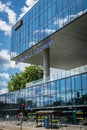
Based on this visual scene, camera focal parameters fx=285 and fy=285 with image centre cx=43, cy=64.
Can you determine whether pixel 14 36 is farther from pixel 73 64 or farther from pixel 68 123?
pixel 68 123

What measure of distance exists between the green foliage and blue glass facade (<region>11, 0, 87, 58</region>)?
27.0 m

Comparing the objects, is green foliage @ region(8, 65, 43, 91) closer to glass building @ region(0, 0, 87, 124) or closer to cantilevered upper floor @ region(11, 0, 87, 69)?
glass building @ region(0, 0, 87, 124)

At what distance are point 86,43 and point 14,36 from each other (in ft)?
61.1

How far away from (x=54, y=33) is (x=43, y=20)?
216 inches

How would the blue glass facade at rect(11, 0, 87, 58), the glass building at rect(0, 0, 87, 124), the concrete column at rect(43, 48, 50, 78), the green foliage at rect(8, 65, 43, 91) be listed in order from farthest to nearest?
the green foliage at rect(8, 65, 43, 91) < the concrete column at rect(43, 48, 50, 78) < the blue glass facade at rect(11, 0, 87, 58) < the glass building at rect(0, 0, 87, 124)

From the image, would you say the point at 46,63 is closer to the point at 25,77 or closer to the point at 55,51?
the point at 55,51

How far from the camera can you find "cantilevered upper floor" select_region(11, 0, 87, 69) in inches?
1668

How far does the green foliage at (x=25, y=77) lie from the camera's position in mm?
88044

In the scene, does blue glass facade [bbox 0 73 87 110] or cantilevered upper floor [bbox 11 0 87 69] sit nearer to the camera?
blue glass facade [bbox 0 73 87 110]

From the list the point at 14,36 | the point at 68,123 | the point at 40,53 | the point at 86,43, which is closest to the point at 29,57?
the point at 40,53

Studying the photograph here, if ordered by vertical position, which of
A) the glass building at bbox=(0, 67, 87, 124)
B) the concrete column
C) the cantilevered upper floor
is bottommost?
the glass building at bbox=(0, 67, 87, 124)

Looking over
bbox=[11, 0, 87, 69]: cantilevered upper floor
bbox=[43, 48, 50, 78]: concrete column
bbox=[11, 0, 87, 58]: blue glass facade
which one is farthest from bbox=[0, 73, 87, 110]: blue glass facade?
bbox=[11, 0, 87, 58]: blue glass facade

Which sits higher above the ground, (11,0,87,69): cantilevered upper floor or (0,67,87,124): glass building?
(11,0,87,69): cantilevered upper floor

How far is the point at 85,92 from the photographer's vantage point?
3803 centimetres
